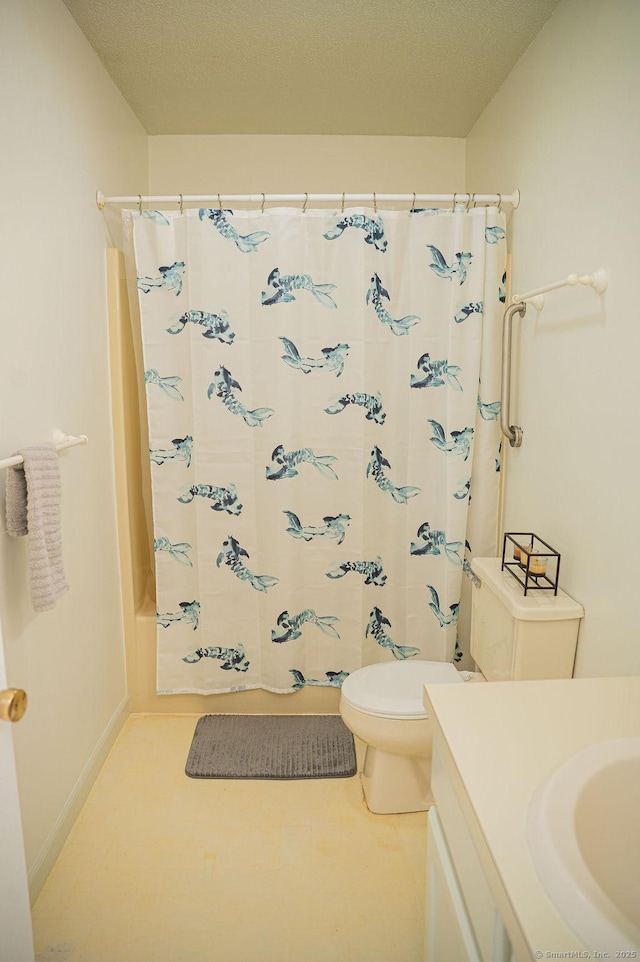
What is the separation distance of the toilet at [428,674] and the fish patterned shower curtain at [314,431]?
397 mm

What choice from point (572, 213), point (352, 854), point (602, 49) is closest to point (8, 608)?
point (352, 854)

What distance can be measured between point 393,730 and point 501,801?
101cm

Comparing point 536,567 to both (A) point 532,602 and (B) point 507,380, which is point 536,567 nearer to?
(A) point 532,602

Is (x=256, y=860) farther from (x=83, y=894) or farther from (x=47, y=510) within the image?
(x=47, y=510)

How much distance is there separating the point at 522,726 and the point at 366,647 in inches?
57.5

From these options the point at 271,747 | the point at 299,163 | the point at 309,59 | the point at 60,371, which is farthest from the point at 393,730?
the point at 299,163

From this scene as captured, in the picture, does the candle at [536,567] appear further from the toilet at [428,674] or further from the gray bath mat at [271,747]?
the gray bath mat at [271,747]

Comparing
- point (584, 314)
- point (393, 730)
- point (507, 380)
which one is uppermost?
point (584, 314)

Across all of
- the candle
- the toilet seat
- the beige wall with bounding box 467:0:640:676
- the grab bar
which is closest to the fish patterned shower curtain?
the grab bar

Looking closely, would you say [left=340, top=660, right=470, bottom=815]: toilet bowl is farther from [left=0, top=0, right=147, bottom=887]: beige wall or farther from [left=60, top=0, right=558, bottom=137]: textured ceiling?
[left=60, top=0, right=558, bottom=137]: textured ceiling

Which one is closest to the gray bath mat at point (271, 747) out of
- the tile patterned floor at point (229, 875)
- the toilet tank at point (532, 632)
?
the tile patterned floor at point (229, 875)

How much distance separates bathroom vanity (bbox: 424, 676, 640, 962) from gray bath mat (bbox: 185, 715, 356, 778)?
100cm

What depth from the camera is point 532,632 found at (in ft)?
5.53

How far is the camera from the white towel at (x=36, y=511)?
145 cm
